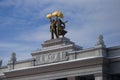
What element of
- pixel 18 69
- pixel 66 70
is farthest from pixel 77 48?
pixel 18 69

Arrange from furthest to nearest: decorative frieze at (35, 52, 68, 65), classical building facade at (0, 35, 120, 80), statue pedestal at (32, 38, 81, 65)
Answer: decorative frieze at (35, 52, 68, 65) < statue pedestal at (32, 38, 81, 65) < classical building facade at (0, 35, 120, 80)

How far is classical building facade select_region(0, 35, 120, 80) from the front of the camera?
3594cm

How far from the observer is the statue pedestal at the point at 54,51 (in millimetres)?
38750

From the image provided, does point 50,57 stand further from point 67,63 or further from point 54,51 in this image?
point 67,63

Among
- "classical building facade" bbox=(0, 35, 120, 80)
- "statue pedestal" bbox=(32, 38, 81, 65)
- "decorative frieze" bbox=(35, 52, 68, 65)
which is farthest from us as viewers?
"decorative frieze" bbox=(35, 52, 68, 65)

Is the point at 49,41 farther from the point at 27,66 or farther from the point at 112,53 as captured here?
the point at 112,53

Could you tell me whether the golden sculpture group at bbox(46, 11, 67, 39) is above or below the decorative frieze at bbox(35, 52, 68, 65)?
above

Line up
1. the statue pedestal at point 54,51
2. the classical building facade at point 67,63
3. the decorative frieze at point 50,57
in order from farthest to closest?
the decorative frieze at point 50,57, the statue pedestal at point 54,51, the classical building facade at point 67,63

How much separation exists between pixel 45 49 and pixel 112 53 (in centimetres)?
850

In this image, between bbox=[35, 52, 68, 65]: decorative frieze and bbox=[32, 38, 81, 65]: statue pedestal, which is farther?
bbox=[35, 52, 68, 65]: decorative frieze

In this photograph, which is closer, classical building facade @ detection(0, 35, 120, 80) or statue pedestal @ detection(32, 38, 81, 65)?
classical building facade @ detection(0, 35, 120, 80)

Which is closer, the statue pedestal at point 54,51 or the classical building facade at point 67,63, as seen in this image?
the classical building facade at point 67,63

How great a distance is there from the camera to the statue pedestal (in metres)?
38.8

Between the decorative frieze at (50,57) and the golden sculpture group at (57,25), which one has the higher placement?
the golden sculpture group at (57,25)
